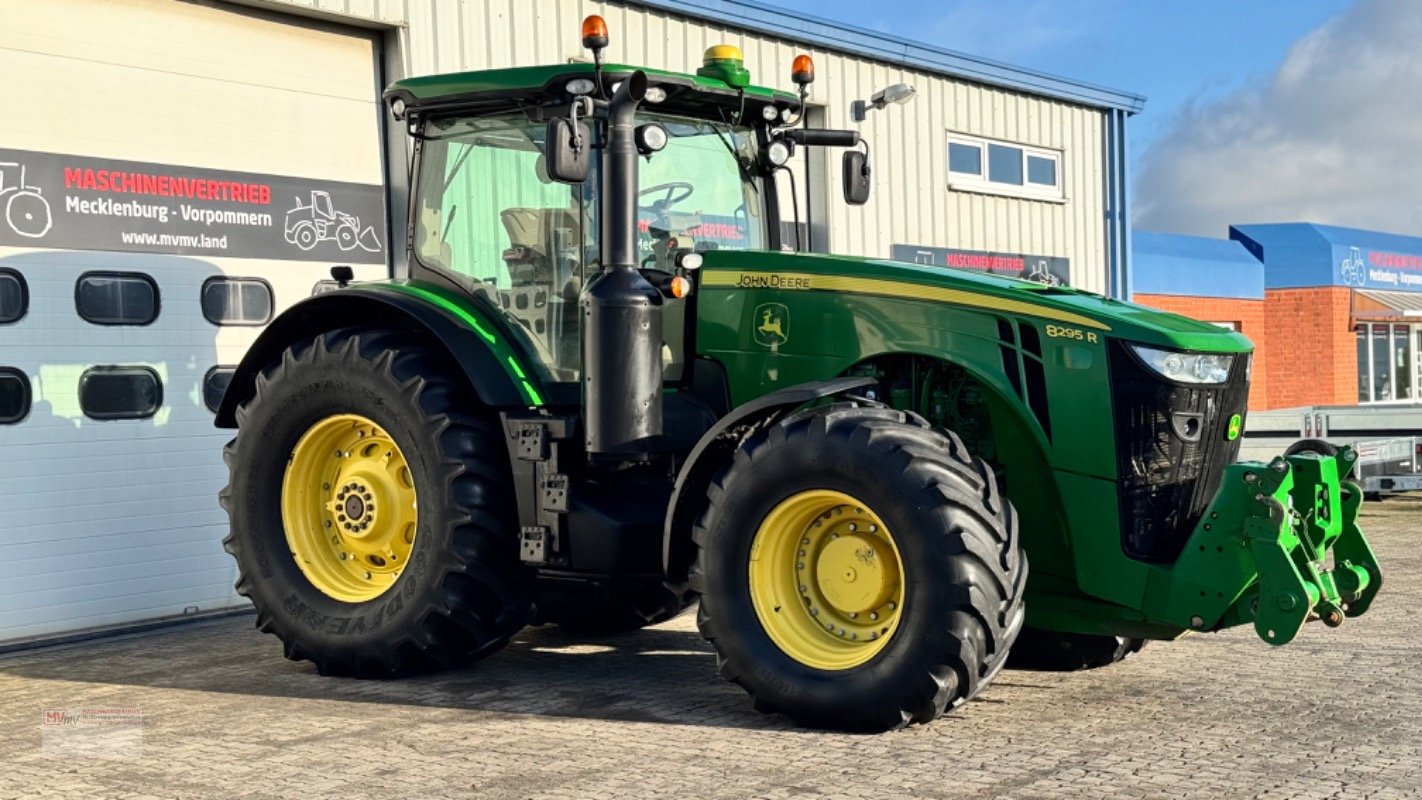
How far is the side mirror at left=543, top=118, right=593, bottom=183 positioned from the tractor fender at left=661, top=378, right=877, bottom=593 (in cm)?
110

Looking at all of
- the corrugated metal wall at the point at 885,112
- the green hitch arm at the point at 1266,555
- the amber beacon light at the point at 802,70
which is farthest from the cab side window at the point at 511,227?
the corrugated metal wall at the point at 885,112

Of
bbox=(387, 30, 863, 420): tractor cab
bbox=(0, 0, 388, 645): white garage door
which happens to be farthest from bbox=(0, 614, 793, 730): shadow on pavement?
bbox=(387, 30, 863, 420): tractor cab

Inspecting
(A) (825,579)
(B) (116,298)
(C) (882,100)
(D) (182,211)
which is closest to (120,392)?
(B) (116,298)

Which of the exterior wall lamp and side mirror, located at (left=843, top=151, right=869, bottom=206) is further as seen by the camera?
the exterior wall lamp

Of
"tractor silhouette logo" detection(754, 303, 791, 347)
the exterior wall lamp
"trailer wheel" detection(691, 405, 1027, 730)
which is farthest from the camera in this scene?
the exterior wall lamp

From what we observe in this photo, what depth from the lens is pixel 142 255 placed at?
9.65 metres

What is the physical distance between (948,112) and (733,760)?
10979 mm

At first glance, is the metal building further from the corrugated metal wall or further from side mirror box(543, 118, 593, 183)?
side mirror box(543, 118, 593, 183)

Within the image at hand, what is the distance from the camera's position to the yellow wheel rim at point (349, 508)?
297 inches

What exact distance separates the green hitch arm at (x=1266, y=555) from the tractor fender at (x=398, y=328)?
2.77 metres

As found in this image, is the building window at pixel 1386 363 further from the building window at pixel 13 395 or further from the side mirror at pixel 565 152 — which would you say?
the side mirror at pixel 565 152

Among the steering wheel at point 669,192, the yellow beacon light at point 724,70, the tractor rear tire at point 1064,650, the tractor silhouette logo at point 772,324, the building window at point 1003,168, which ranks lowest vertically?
the tractor rear tire at point 1064,650

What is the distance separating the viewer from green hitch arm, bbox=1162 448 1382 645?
234 inches

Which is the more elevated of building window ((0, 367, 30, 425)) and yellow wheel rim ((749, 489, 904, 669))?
building window ((0, 367, 30, 425))
